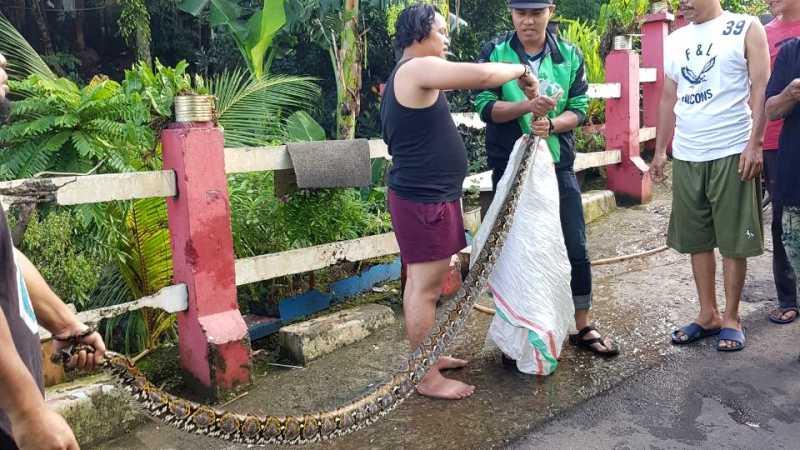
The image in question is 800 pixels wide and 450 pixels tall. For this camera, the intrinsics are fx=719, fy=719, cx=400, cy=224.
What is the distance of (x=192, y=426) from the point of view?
2238mm

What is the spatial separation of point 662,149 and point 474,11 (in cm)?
737

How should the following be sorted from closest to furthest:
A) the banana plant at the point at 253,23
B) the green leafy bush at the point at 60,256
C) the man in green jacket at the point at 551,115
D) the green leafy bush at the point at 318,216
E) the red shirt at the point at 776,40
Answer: the green leafy bush at the point at 60,256 < the man in green jacket at the point at 551,115 < the red shirt at the point at 776,40 < the green leafy bush at the point at 318,216 < the banana plant at the point at 253,23

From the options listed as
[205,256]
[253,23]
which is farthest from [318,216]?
[253,23]

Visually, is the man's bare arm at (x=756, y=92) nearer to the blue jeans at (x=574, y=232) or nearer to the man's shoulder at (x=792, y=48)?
the man's shoulder at (x=792, y=48)

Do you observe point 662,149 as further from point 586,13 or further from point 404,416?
point 586,13

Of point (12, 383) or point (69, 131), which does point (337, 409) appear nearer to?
point (12, 383)

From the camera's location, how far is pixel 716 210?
152 inches

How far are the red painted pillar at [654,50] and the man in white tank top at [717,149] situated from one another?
4.11 m

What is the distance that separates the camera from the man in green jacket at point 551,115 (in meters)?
3.66

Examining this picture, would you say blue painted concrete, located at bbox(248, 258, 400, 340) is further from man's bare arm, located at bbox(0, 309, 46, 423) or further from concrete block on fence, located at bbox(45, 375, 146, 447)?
man's bare arm, located at bbox(0, 309, 46, 423)

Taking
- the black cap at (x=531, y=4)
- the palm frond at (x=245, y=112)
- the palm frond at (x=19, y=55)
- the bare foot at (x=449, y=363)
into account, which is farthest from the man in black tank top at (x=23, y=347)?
the palm frond at (x=19, y=55)

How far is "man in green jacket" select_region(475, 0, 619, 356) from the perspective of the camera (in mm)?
3662

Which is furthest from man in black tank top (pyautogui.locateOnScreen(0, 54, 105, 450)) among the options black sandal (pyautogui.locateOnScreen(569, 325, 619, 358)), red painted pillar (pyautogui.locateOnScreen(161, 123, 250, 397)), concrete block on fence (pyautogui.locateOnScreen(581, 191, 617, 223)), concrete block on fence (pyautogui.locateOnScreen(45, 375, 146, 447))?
concrete block on fence (pyautogui.locateOnScreen(581, 191, 617, 223))

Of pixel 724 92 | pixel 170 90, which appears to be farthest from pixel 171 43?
pixel 724 92
